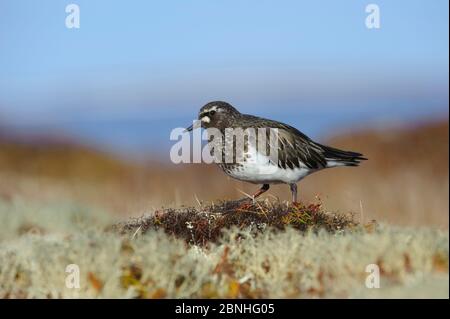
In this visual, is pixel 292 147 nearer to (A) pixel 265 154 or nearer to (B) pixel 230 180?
(A) pixel 265 154

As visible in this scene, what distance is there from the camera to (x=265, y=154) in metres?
10.6

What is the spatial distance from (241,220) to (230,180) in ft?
51.4

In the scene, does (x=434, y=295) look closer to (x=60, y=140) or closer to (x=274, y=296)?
(x=274, y=296)

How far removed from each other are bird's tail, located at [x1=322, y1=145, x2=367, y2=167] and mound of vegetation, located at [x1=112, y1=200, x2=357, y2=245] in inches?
94.0

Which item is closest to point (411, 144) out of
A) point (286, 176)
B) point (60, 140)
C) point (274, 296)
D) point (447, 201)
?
point (447, 201)

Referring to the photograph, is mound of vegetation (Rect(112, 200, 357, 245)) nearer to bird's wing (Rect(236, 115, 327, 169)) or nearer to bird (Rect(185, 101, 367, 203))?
bird (Rect(185, 101, 367, 203))

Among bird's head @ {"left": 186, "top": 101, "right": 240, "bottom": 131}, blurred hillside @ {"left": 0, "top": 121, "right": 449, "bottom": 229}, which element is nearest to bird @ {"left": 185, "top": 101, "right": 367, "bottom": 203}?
bird's head @ {"left": 186, "top": 101, "right": 240, "bottom": 131}

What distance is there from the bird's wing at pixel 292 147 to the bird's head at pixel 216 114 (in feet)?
1.10

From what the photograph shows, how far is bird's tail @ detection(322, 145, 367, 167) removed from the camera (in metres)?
11.8

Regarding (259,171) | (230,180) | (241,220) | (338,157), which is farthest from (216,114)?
(230,180)

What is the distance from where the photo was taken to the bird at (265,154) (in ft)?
34.2

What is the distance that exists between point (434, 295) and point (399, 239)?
0.93 meters

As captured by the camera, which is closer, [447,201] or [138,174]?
[447,201]
